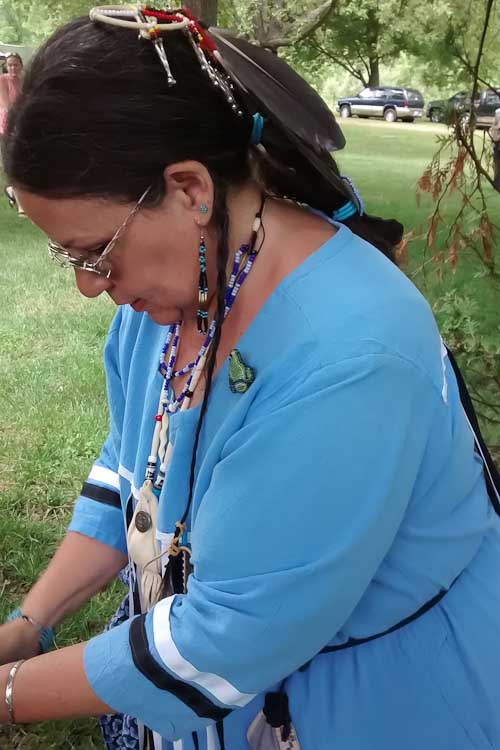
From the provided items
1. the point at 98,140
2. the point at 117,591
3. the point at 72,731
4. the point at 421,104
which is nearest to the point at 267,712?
the point at 98,140

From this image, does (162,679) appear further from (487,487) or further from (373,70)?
(373,70)

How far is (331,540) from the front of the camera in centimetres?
103

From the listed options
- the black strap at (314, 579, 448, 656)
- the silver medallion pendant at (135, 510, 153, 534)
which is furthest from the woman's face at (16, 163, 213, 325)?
the black strap at (314, 579, 448, 656)

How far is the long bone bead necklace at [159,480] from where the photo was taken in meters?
1.27

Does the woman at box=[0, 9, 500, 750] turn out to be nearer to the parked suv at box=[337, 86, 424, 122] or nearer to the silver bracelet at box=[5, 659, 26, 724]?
the silver bracelet at box=[5, 659, 26, 724]

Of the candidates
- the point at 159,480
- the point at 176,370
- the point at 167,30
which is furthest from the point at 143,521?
the point at 167,30

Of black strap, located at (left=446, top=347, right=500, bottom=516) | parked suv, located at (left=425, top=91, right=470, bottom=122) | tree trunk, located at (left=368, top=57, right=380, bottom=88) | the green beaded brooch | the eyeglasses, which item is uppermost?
parked suv, located at (left=425, top=91, right=470, bottom=122)

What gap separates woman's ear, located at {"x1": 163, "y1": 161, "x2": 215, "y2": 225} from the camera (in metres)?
1.07

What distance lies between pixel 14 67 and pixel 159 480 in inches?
26.7

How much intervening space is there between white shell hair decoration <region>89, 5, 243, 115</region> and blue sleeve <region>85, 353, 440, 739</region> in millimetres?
423

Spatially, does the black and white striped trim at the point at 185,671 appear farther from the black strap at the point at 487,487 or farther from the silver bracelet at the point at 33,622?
the silver bracelet at the point at 33,622

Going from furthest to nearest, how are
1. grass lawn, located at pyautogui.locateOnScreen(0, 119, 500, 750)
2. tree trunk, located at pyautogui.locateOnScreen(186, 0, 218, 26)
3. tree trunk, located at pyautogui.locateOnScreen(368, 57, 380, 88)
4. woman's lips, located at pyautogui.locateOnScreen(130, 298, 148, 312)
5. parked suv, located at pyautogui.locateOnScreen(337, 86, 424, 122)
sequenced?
parked suv, located at pyautogui.locateOnScreen(337, 86, 424, 122) < tree trunk, located at pyautogui.locateOnScreen(368, 57, 380, 88) < tree trunk, located at pyautogui.locateOnScreen(186, 0, 218, 26) < grass lawn, located at pyautogui.locateOnScreen(0, 119, 500, 750) < woman's lips, located at pyautogui.locateOnScreen(130, 298, 148, 312)

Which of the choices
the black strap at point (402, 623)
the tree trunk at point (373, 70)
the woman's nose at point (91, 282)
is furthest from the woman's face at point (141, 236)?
the tree trunk at point (373, 70)

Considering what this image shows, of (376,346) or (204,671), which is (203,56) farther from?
(204,671)
